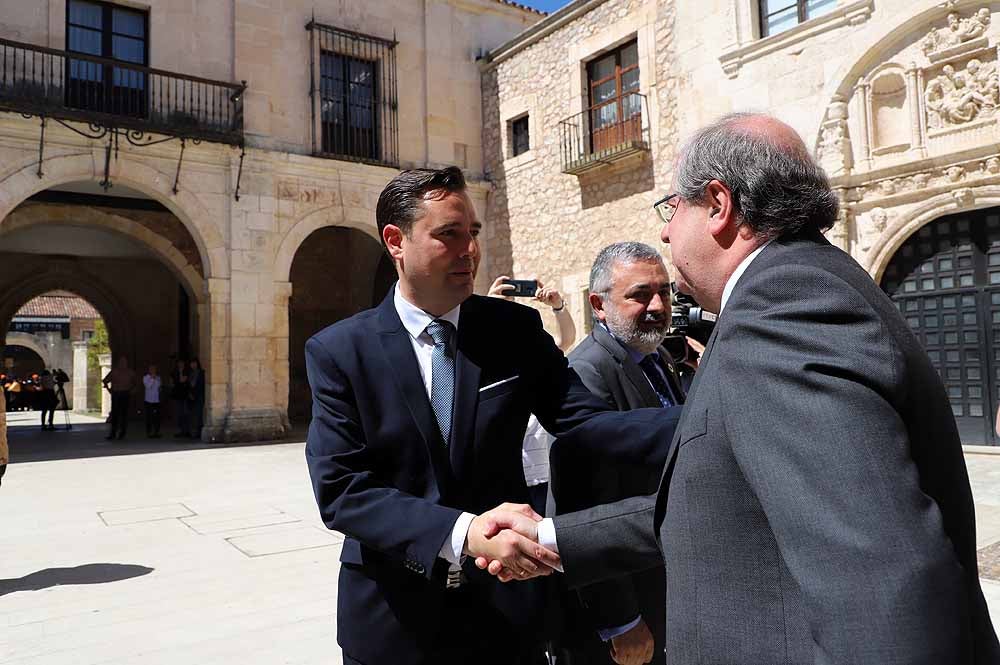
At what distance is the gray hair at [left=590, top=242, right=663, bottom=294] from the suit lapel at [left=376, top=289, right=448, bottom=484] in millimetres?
1074

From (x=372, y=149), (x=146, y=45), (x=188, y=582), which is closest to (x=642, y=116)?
(x=372, y=149)

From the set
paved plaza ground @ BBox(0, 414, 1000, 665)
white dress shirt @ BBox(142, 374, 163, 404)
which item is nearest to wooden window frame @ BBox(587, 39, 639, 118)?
paved plaza ground @ BBox(0, 414, 1000, 665)

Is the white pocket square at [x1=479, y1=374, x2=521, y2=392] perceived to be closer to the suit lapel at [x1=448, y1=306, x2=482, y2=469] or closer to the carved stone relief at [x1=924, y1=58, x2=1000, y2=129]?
the suit lapel at [x1=448, y1=306, x2=482, y2=469]

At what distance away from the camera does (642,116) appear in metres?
11.6

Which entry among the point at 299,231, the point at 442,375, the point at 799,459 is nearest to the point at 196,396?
the point at 299,231

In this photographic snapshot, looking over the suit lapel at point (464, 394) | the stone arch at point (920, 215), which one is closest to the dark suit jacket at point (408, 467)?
the suit lapel at point (464, 394)

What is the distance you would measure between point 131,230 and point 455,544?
14.0 m

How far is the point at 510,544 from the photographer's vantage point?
1445 mm

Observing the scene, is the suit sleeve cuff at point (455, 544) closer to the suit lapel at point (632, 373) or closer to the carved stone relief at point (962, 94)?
the suit lapel at point (632, 373)

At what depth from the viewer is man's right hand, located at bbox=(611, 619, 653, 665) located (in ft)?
6.25

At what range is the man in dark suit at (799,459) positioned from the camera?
844mm

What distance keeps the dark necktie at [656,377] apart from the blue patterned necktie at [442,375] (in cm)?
106

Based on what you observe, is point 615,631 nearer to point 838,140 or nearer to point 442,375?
point 442,375

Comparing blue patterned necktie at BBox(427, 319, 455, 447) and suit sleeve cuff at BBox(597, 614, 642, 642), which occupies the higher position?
blue patterned necktie at BBox(427, 319, 455, 447)
